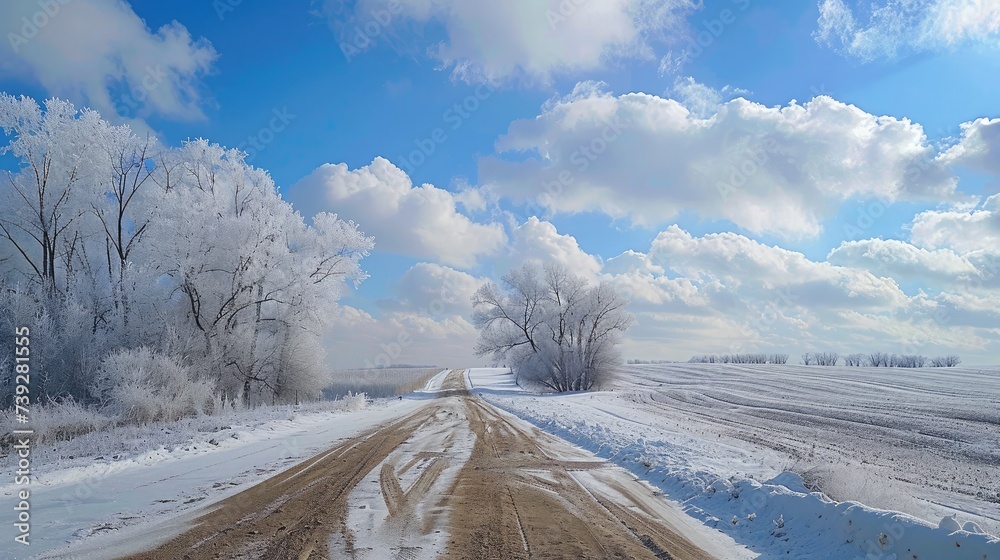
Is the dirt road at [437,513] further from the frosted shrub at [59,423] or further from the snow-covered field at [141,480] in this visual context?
the frosted shrub at [59,423]

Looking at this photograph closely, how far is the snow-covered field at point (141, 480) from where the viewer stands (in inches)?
224

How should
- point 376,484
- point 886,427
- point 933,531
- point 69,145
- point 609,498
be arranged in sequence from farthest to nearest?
1. point 69,145
2. point 886,427
3. point 376,484
4. point 609,498
5. point 933,531

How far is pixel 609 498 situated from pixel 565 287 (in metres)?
38.7

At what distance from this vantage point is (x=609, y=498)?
780cm

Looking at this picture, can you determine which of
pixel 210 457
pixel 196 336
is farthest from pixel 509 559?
pixel 196 336

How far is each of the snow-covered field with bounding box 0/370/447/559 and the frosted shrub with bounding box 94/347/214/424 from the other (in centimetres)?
215

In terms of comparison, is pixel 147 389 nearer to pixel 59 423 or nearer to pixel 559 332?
pixel 59 423

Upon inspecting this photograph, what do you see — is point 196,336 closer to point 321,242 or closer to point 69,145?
point 321,242

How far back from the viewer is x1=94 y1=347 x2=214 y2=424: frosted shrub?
16.4 metres

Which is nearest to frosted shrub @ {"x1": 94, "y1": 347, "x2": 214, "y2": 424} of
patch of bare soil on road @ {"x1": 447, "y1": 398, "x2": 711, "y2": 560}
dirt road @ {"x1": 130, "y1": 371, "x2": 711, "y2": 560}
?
dirt road @ {"x1": 130, "y1": 371, "x2": 711, "y2": 560}

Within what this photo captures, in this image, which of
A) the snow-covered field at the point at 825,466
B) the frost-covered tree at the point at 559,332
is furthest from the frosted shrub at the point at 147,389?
the frost-covered tree at the point at 559,332

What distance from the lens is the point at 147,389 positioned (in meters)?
17.6

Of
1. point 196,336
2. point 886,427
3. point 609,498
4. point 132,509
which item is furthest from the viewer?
point 196,336

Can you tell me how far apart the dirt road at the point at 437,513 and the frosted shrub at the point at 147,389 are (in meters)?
9.16
